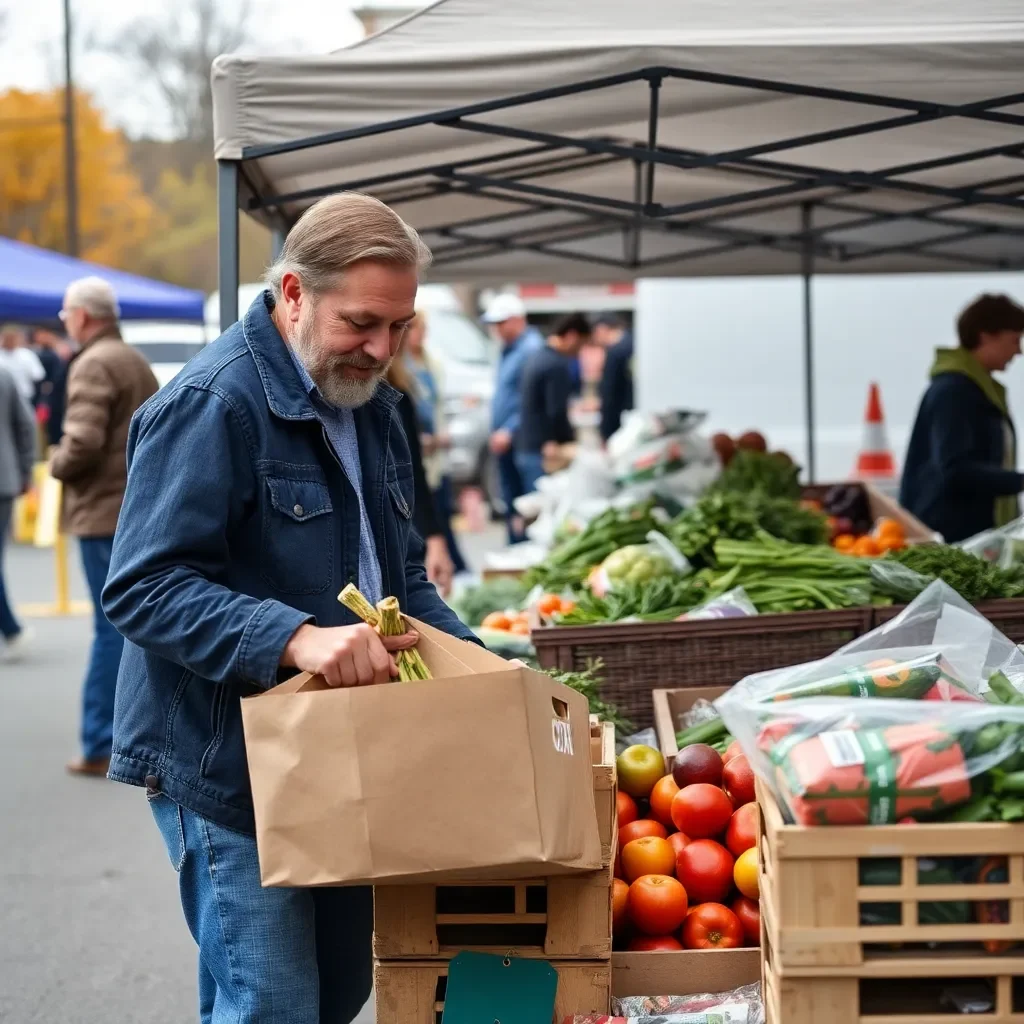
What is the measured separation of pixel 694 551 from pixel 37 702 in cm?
484

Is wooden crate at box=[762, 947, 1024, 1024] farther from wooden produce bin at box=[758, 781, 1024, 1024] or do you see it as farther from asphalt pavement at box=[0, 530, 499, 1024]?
asphalt pavement at box=[0, 530, 499, 1024]

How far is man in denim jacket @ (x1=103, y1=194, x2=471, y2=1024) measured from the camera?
2361 millimetres

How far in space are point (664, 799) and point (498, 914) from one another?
98cm

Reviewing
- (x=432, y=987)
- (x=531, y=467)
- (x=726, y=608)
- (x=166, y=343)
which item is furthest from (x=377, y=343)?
(x=166, y=343)

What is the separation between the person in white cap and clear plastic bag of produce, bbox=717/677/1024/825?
379 inches

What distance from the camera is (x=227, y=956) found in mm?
2527

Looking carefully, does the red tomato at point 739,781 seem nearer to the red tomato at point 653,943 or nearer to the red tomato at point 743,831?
the red tomato at point 743,831

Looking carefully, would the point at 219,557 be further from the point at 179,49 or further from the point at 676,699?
the point at 179,49

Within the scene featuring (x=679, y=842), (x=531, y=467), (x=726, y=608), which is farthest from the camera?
(x=531, y=467)

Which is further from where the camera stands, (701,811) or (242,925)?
(701,811)

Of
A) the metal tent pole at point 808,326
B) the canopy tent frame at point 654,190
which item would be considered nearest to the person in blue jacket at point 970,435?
the canopy tent frame at point 654,190

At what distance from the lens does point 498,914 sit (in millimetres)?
2664

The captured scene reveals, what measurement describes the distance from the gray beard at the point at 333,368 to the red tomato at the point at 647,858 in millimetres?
1324

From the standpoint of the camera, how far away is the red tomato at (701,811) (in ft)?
11.0
